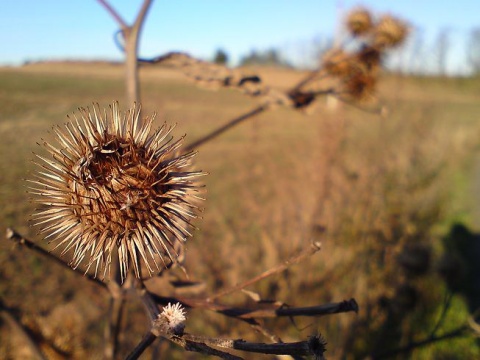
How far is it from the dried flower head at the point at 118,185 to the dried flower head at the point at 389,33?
7.79 ft

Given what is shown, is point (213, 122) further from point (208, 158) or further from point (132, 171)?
point (132, 171)

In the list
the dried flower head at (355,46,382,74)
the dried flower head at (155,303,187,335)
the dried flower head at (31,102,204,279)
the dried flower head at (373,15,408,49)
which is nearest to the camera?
the dried flower head at (155,303,187,335)

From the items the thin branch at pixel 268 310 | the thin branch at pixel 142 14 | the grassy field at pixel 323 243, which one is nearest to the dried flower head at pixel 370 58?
the grassy field at pixel 323 243

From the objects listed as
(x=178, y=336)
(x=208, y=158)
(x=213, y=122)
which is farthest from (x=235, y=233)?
(x=213, y=122)

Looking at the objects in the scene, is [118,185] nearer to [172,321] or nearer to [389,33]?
[172,321]

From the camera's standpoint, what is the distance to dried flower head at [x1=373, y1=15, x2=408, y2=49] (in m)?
2.87

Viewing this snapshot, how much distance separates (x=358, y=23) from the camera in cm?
288

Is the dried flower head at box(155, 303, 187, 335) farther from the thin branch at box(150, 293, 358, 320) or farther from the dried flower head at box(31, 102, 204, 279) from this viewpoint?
the dried flower head at box(31, 102, 204, 279)

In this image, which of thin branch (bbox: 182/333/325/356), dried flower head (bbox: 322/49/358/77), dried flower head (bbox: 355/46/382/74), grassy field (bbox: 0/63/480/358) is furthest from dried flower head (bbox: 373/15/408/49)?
thin branch (bbox: 182/333/325/356)

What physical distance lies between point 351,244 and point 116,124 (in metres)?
4.71

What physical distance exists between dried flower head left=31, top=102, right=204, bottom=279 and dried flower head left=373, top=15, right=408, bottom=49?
7.79ft

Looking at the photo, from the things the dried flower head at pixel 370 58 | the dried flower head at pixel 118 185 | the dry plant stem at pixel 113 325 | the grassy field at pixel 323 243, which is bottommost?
the grassy field at pixel 323 243

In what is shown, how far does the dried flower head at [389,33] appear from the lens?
9.40ft

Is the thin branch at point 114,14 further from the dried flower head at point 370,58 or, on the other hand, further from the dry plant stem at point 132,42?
the dried flower head at point 370,58
